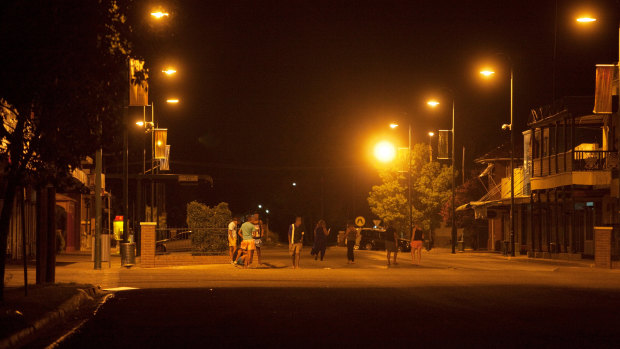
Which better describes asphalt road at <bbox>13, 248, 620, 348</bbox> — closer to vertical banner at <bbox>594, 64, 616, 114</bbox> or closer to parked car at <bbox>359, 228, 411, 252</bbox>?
vertical banner at <bbox>594, 64, 616, 114</bbox>

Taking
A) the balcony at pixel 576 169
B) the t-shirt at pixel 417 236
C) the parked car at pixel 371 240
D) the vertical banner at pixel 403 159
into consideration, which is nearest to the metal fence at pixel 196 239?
the t-shirt at pixel 417 236

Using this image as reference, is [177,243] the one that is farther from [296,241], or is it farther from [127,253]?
[296,241]

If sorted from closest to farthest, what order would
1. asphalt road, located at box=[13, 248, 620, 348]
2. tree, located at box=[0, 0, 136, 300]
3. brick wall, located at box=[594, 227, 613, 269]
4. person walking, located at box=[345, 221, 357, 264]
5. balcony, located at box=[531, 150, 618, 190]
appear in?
asphalt road, located at box=[13, 248, 620, 348]
tree, located at box=[0, 0, 136, 300]
brick wall, located at box=[594, 227, 613, 269]
person walking, located at box=[345, 221, 357, 264]
balcony, located at box=[531, 150, 618, 190]

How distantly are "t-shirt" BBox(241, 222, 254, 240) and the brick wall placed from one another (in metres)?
13.1

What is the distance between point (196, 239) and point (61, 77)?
A: 2175 cm

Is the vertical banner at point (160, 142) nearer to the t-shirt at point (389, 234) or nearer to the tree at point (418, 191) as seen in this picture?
the t-shirt at point (389, 234)

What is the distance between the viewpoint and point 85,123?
620 inches

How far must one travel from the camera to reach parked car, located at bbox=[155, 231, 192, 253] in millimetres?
34625

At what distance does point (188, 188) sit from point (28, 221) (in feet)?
219

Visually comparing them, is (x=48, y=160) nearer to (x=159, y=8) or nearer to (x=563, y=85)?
(x=159, y=8)

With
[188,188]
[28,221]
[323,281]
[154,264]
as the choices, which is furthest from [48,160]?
[188,188]

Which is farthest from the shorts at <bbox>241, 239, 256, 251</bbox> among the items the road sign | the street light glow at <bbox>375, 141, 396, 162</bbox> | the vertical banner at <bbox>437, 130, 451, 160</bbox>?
the street light glow at <bbox>375, 141, 396, 162</bbox>

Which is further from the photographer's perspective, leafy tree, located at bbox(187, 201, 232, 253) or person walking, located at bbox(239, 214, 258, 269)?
leafy tree, located at bbox(187, 201, 232, 253)

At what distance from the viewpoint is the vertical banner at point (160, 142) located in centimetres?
4644
